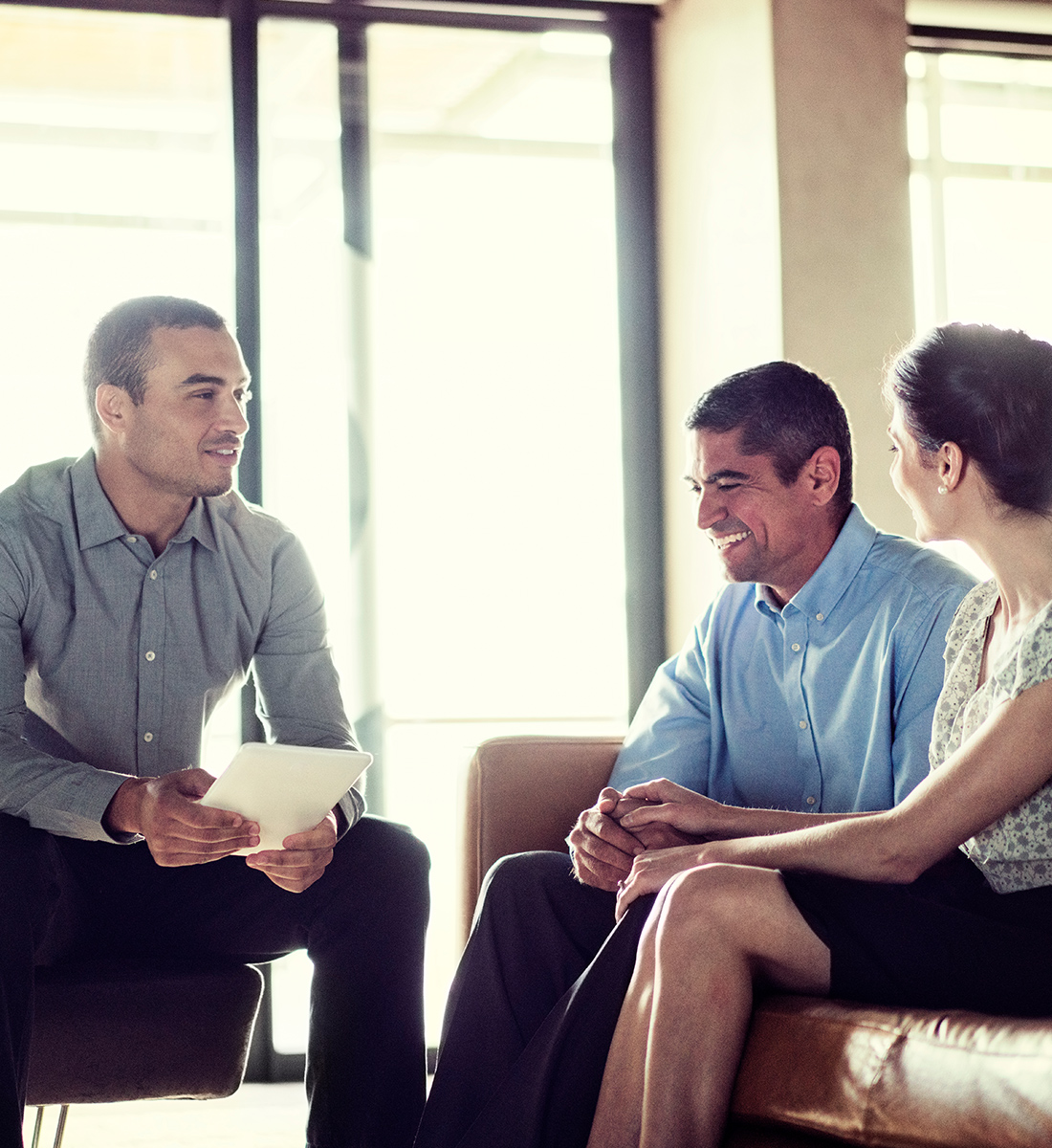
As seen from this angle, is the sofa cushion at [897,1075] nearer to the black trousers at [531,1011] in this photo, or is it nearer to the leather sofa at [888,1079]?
the leather sofa at [888,1079]

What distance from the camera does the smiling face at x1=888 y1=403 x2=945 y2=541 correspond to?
1745 mm

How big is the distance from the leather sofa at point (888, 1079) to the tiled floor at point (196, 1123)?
4.83 ft

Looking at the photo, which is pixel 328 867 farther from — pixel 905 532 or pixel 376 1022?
pixel 905 532

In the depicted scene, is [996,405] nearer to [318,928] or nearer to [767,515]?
[767,515]

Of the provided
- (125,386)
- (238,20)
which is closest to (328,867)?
(125,386)

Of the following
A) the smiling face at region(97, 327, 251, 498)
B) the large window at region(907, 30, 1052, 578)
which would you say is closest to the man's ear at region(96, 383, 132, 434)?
the smiling face at region(97, 327, 251, 498)

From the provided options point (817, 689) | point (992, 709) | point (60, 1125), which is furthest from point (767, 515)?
point (60, 1125)

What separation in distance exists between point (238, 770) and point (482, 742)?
21.9 inches

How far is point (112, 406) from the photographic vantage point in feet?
7.51

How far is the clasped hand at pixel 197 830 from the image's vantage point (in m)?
1.82

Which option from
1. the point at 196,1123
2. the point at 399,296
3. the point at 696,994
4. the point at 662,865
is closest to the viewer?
the point at 696,994

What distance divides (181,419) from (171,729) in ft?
1.72

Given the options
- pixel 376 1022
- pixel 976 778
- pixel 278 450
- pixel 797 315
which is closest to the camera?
pixel 976 778

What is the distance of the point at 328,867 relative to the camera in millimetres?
1998
